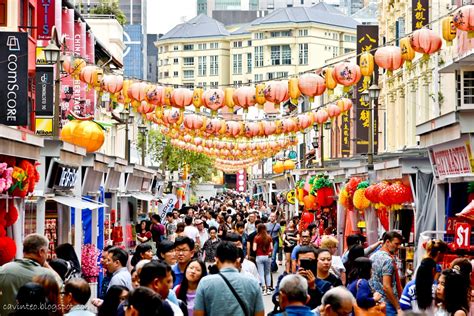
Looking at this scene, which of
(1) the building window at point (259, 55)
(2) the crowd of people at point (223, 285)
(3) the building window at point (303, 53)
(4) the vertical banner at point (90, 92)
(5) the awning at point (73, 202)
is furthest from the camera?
(1) the building window at point (259, 55)

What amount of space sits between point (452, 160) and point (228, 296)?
1100 centimetres

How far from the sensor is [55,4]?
42.6m

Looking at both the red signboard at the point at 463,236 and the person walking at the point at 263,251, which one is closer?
the red signboard at the point at 463,236

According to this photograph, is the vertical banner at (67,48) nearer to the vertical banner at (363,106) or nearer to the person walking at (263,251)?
the vertical banner at (363,106)

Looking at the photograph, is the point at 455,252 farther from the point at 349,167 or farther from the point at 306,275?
the point at 349,167

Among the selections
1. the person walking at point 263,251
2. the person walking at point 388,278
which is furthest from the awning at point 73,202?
the person walking at point 388,278

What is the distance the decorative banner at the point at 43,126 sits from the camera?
3797cm

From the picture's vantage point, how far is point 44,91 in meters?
33.7

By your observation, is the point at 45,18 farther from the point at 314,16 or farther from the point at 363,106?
the point at 314,16

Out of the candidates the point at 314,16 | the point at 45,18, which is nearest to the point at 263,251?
the point at 45,18

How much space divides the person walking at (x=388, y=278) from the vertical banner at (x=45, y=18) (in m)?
25.0

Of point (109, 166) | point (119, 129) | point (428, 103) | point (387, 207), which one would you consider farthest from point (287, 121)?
point (119, 129)

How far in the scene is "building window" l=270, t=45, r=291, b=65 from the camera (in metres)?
190

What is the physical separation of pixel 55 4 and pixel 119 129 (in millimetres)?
29579
